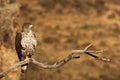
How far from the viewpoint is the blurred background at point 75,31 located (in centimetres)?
1282

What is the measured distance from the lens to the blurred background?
12820 millimetres

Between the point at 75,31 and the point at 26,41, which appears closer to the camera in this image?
the point at 26,41

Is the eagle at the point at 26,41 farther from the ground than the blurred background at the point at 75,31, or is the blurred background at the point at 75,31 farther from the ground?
the eagle at the point at 26,41

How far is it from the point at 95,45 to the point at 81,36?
0.61 metres

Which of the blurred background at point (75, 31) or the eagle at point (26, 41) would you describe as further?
the blurred background at point (75, 31)

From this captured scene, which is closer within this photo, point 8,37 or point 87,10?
point 8,37

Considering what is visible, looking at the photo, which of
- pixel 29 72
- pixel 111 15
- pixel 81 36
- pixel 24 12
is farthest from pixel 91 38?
pixel 29 72

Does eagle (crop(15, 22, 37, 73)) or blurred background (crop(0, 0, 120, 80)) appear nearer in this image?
eagle (crop(15, 22, 37, 73))

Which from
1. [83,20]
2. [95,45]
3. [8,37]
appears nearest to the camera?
[8,37]

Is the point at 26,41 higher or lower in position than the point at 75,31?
higher

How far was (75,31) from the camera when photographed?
A: 577 inches

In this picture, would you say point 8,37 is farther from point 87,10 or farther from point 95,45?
point 87,10

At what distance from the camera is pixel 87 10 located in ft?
51.8

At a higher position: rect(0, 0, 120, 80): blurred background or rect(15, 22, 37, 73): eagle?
rect(15, 22, 37, 73): eagle
